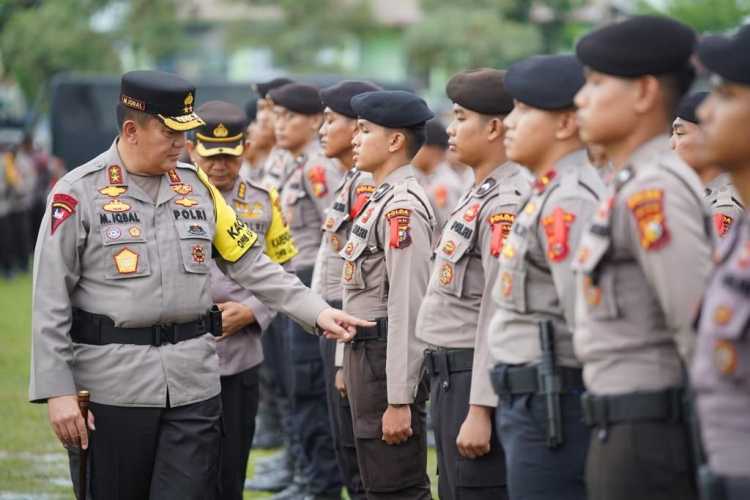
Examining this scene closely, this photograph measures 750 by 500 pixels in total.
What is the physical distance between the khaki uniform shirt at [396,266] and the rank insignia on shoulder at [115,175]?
118cm

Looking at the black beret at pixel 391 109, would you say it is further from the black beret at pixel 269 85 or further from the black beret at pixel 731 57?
the black beret at pixel 269 85

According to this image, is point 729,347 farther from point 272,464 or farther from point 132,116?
point 272,464

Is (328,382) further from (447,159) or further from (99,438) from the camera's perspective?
(447,159)

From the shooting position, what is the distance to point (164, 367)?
5.43 metres

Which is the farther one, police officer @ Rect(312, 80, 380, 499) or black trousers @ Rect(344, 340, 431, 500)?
police officer @ Rect(312, 80, 380, 499)

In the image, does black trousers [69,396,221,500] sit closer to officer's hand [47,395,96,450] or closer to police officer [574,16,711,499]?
officer's hand [47,395,96,450]

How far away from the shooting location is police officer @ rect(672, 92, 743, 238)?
5.95 m

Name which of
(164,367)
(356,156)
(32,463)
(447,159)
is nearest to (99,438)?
(164,367)

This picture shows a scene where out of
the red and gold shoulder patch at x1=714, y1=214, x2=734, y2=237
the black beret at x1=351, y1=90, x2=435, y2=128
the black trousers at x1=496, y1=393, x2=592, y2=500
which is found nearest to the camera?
the black trousers at x1=496, y1=393, x2=592, y2=500

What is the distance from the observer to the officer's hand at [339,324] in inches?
227

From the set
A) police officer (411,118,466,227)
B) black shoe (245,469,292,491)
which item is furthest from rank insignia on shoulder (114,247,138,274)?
police officer (411,118,466,227)

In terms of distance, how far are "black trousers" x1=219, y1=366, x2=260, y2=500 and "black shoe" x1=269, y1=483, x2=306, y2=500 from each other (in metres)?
1.38

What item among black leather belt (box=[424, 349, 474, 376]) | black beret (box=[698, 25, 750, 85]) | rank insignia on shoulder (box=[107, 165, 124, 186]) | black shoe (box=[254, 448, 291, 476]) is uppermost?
black beret (box=[698, 25, 750, 85])

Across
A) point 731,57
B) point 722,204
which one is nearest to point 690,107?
point 722,204
